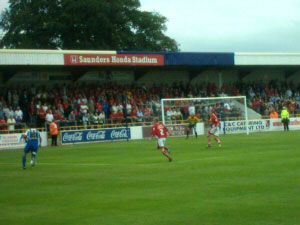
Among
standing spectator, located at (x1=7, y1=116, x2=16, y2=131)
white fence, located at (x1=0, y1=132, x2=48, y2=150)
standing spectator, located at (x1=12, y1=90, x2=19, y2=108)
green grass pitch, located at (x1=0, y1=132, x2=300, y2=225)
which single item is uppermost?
standing spectator, located at (x1=12, y1=90, x2=19, y2=108)

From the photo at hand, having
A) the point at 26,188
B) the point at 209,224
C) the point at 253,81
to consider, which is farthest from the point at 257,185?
the point at 253,81

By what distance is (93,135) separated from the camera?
39.5 m

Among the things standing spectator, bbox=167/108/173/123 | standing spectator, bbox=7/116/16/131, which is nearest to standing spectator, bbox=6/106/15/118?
standing spectator, bbox=7/116/16/131

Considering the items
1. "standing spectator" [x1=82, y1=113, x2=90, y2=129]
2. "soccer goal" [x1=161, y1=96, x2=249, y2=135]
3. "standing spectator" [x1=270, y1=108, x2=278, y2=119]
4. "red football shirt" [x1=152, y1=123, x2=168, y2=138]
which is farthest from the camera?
"standing spectator" [x1=270, y1=108, x2=278, y2=119]

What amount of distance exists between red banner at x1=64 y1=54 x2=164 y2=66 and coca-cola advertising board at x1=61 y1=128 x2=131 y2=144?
608cm

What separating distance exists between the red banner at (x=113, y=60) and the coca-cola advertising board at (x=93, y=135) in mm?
6077

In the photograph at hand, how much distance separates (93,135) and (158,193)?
2688 centimetres

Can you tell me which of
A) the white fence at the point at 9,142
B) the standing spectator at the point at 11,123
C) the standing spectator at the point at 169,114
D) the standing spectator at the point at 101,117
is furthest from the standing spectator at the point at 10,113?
the standing spectator at the point at 169,114

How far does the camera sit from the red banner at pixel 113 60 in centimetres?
4256

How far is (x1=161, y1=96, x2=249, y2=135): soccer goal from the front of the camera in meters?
43.6

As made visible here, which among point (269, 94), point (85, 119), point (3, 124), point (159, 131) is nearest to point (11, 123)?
point (3, 124)

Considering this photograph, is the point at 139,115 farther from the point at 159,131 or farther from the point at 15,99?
the point at 159,131

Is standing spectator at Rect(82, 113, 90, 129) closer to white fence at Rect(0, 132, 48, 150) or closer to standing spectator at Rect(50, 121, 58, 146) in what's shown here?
standing spectator at Rect(50, 121, 58, 146)

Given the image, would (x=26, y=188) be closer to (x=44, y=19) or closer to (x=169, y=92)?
(x=169, y=92)
